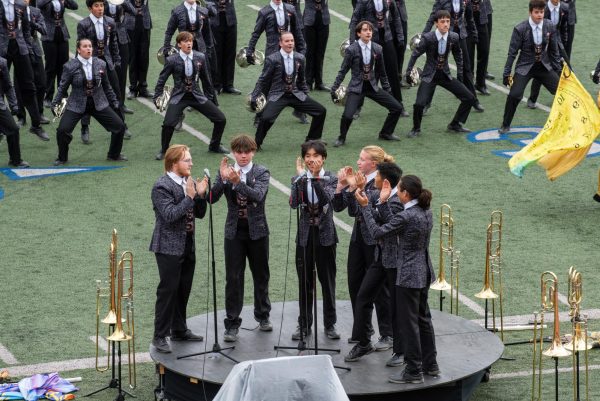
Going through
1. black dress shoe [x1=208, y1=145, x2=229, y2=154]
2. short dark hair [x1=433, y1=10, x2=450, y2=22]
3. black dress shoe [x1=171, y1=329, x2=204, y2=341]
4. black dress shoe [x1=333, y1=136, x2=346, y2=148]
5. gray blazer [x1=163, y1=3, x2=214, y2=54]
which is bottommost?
black dress shoe [x1=208, y1=145, x2=229, y2=154]

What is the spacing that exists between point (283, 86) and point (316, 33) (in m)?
2.85

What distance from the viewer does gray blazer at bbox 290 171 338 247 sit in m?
12.5

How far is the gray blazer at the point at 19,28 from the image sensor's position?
19.5m

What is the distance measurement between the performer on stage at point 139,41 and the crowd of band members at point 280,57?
0.01 meters

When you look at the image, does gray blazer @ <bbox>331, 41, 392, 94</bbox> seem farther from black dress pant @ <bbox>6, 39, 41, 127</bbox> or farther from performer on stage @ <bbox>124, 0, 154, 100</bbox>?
black dress pant @ <bbox>6, 39, 41, 127</bbox>

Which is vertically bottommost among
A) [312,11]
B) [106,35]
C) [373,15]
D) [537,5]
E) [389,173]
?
[106,35]

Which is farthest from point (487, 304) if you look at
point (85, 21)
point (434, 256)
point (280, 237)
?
point (85, 21)

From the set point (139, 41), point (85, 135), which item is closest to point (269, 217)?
point (85, 135)

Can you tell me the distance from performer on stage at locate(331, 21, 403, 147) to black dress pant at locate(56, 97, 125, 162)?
112 inches

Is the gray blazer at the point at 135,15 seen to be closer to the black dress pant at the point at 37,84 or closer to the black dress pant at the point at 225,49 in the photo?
the black dress pant at the point at 225,49

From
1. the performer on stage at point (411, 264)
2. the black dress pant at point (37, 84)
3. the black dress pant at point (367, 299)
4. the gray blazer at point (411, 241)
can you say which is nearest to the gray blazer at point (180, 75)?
the black dress pant at point (37, 84)

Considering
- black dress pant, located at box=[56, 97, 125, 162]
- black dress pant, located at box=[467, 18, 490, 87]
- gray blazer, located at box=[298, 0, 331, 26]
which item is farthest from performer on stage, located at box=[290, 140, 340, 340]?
black dress pant, located at box=[467, 18, 490, 87]

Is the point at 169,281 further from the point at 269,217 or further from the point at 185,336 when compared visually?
Answer: the point at 269,217

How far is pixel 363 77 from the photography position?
63.9 ft
